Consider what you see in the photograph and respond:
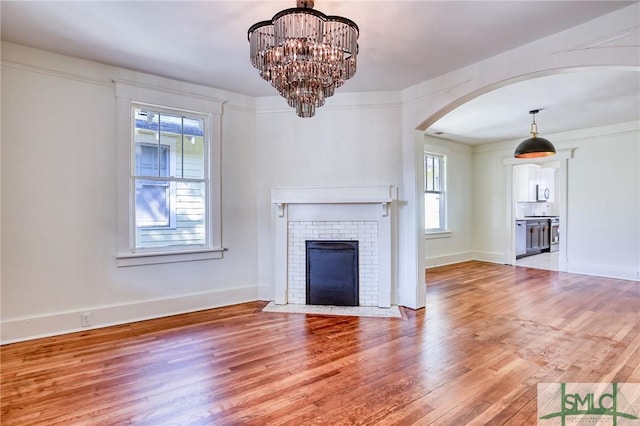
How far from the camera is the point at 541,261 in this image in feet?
24.0

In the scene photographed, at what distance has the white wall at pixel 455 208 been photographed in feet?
21.9

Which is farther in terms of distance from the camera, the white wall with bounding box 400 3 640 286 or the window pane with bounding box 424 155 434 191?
the window pane with bounding box 424 155 434 191

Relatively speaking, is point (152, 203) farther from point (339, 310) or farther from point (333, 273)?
point (339, 310)

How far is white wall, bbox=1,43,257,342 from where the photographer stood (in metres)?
2.93

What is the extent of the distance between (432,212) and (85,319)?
19.7 ft

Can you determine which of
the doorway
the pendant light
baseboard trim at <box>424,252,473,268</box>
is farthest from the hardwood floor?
the doorway

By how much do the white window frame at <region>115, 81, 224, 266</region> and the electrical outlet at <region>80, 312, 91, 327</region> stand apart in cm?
55

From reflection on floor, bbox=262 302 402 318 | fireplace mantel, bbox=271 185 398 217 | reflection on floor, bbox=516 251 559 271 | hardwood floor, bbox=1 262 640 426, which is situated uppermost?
fireplace mantel, bbox=271 185 398 217

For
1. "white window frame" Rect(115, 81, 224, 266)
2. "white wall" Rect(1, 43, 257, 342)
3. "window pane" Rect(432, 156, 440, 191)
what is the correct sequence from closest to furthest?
"white wall" Rect(1, 43, 257, 342) < "white window frame" Rect(115, 81, 224, 266) < "window pane" Rect(432, 156, 440, 191)

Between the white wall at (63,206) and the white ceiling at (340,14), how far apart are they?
0.32 m

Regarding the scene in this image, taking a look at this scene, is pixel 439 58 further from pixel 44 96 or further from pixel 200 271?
pixel 44 96

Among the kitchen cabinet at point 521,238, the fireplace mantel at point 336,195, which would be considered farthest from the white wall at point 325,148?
the kitchen cabinet at point 521,238

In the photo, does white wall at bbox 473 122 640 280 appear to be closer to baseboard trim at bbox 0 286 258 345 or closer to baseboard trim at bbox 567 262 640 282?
baseboard trim at bbox 567 262 640 282

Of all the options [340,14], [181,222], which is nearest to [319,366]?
[181,222]
